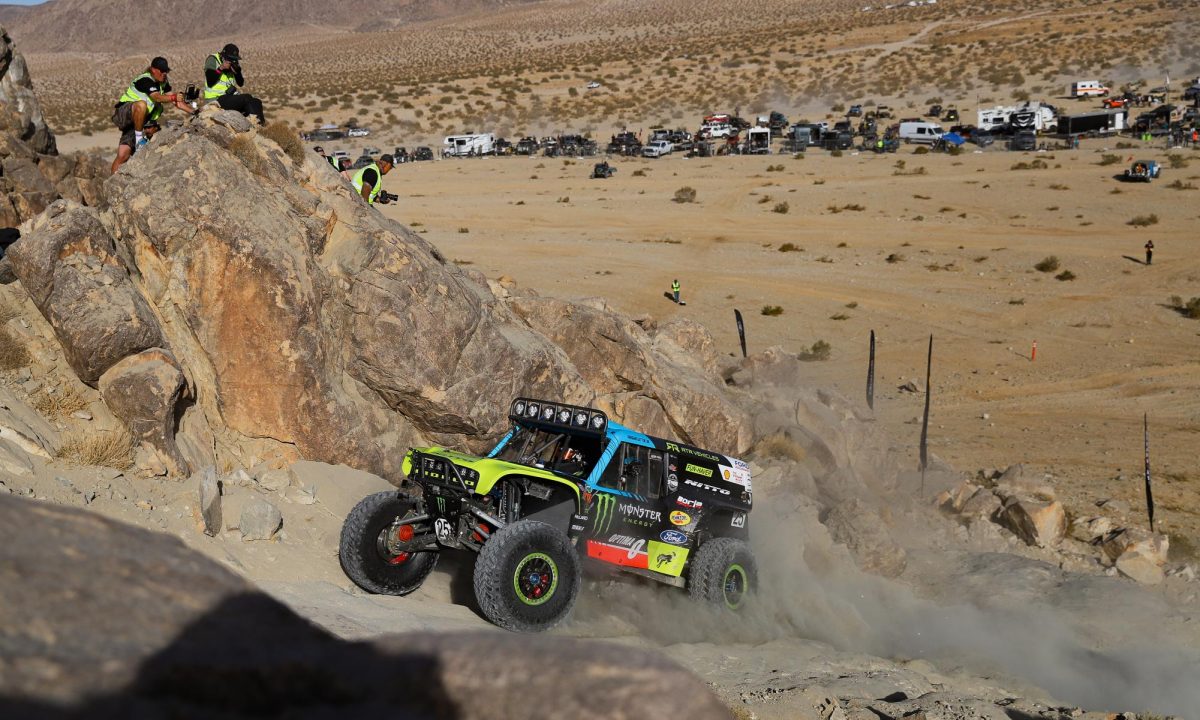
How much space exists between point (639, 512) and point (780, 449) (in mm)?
6380

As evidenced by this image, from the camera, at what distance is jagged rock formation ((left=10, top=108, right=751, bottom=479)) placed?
10773 mm

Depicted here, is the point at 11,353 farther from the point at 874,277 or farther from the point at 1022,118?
the point at 1022,118

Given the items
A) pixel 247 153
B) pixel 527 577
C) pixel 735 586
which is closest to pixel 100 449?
pixel 527 577

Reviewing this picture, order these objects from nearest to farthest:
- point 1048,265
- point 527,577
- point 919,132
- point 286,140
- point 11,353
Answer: point 527,577
point 11,353
point 286,140
point 1048,265
point 919,132

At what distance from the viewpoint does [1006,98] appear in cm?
7631

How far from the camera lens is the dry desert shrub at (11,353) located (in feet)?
34.0

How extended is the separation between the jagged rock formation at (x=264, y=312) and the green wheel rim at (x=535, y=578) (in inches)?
137

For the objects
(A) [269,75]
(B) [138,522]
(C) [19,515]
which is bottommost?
(B) [138,522]

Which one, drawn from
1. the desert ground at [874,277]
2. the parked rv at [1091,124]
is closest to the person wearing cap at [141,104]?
the desert ground at [874,277]

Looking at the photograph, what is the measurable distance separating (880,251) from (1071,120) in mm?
29888

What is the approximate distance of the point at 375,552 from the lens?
1007 cm

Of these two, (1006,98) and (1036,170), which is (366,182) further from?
(1006,98)

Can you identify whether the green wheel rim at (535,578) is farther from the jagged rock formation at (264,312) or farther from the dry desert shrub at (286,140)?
the dry desert shrub at (286,140)

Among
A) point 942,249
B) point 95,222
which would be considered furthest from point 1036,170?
point 95,222
